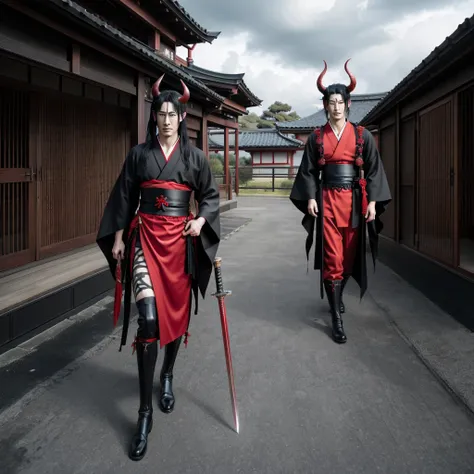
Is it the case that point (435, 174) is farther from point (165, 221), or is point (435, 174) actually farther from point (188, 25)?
point (188, 25)

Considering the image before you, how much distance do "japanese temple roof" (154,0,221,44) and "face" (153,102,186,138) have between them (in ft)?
35.6

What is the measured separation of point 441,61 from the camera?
470 cm

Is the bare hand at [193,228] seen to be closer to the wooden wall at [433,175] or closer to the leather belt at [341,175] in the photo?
the leather belt at [341,175]

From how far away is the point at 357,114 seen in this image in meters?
35.5

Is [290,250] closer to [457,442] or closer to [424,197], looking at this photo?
[424,197]

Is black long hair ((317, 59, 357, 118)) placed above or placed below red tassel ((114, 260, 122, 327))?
above

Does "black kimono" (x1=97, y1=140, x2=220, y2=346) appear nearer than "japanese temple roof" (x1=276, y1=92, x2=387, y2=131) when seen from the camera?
Yes

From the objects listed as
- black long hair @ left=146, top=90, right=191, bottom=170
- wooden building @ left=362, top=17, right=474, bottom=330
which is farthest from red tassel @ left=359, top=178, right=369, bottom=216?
black long hair @ left=146, top=90, right=191, bottom=170

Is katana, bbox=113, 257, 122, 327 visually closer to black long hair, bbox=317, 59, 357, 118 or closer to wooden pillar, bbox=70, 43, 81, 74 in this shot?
black long hair, bbox=317, 59, 357, 118

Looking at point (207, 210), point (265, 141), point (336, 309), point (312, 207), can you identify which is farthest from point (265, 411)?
point (265, 141)

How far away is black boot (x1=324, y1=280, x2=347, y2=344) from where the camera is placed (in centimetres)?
414

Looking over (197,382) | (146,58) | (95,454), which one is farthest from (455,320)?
(146,58)

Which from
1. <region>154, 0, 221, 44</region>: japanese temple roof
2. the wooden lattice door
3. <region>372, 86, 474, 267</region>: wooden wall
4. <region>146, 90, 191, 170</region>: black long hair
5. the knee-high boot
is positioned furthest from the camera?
<region>154, 0, 221, 44</region>: japanese temple roof

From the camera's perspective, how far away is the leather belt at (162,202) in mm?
2811
